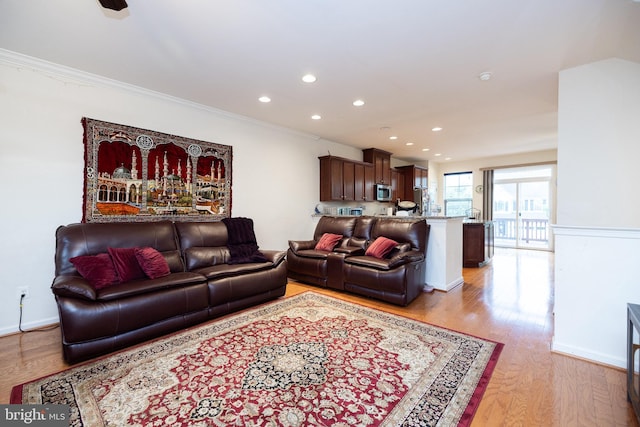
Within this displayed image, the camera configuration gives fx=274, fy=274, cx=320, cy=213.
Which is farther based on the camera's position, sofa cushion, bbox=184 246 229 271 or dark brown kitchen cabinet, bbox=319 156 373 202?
dark brown kitchen cabinet, bbox=319 156 373 202

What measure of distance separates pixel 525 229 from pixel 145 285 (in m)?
9.08

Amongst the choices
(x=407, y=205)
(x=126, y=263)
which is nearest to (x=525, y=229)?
(x=407, y=205)

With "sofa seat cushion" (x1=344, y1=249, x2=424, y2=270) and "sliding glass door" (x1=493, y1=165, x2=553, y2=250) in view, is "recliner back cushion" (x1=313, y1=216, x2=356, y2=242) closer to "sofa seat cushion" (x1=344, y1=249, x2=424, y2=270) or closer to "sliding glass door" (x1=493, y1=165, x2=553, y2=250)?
"sofa seat cushion" (x1=344, y1=249, x2=424, y2=270)

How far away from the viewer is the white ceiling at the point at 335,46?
→ 1981 millimetres

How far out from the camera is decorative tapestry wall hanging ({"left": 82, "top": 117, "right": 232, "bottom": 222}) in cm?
306

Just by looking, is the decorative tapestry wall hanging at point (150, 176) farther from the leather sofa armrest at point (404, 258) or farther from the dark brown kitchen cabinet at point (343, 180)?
the leather sofa armrest at point (404, 258)

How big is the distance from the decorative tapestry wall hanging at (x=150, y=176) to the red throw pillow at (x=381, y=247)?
7.33 feet

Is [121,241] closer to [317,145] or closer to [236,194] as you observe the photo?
[236,194]

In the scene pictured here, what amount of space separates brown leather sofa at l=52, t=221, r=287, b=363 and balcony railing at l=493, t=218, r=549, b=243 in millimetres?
6933

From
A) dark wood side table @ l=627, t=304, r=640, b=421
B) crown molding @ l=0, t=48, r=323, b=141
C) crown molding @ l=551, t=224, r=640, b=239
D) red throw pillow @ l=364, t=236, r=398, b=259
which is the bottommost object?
dark wood side table @ l=627, t=304, r=640, b=421

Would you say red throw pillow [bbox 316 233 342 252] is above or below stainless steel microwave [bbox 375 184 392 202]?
below

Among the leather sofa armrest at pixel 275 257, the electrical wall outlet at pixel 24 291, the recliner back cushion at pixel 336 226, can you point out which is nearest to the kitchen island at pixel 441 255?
the recliner back cushion at pixel 336 226

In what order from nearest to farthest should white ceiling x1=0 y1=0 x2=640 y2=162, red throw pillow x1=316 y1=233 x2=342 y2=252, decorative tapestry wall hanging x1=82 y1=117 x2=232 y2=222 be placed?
1. white ceiling x1=0 y1=0 x2=640 y2=162
2. decorative tapestry wall hanging x1=82 y1=117 x2=232 y2=222
3. red throw pillow x1=316 y1=233 x2=342 y2=252

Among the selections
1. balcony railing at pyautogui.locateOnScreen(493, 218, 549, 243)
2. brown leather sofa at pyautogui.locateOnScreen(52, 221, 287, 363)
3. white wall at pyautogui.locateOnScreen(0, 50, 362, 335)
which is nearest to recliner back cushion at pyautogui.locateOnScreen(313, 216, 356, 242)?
brown leather sofa at pyautogui.locateOnScreen(52, 221, 287, 363)
